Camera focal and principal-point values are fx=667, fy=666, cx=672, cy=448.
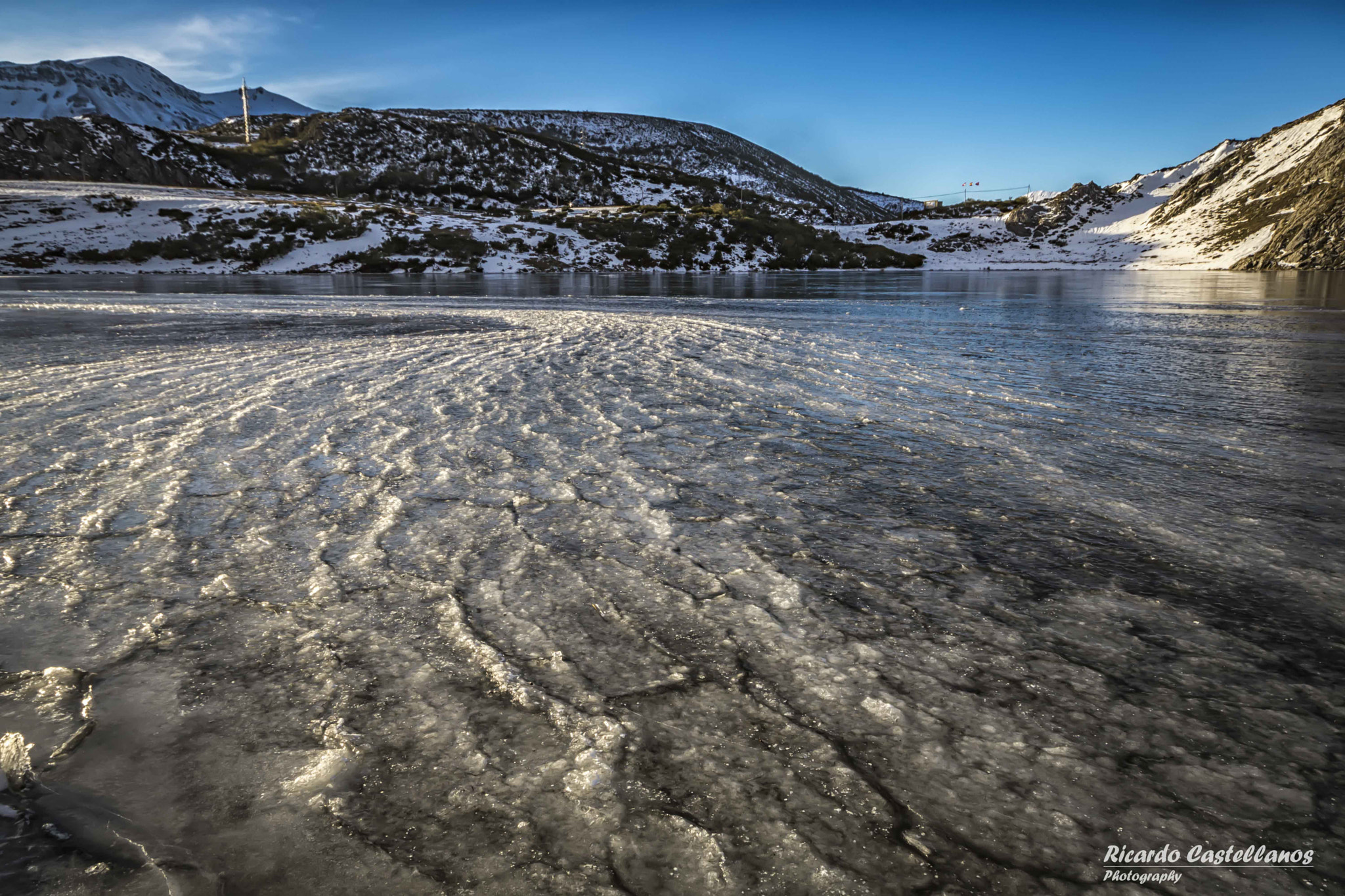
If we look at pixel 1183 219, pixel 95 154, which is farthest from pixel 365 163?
pixel 1183 219

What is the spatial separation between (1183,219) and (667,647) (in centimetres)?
11622

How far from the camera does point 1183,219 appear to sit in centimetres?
9019

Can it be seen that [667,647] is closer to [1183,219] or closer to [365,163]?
[1183,219]

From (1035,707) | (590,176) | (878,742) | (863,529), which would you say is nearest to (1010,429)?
(863,529)

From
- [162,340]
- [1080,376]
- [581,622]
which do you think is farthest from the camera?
[162,340]

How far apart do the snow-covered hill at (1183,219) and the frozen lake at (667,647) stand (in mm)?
63553

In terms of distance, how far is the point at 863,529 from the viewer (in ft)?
11.2

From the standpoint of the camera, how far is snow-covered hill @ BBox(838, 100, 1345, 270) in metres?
63.9

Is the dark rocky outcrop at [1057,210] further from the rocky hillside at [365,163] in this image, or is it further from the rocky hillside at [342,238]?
the rocky hillside at [365,163]

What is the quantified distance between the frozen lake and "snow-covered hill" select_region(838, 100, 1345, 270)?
63.6 m

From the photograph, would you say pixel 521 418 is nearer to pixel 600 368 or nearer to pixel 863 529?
pixel 600 368

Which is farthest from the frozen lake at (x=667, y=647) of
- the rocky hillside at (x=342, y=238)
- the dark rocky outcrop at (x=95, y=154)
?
the dark rocky outcrop at (x=95, y=154)

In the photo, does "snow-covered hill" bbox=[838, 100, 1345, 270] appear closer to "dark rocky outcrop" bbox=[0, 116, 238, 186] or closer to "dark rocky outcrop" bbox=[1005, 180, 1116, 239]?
"dark rocky outcrop" bbox=[1005, 180, 1116, 239]

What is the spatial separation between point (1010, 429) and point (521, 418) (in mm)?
3994
